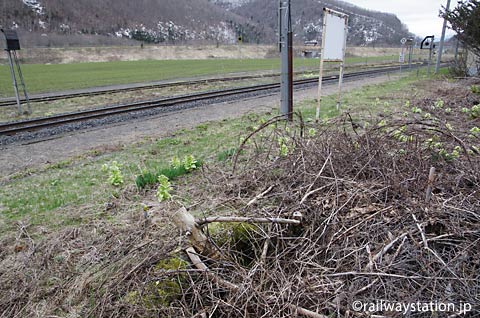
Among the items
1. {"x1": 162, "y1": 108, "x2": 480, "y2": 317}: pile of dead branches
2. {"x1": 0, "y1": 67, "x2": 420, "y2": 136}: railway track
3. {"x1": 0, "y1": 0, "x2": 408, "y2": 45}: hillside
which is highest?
{"x1": 0, "y1": 0, "x2": 408, "y2": 45}: hillside

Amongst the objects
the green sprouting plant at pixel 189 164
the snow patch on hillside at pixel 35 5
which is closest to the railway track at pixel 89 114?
the green sprouting plant at pixel 189 164

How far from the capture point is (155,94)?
19172mm

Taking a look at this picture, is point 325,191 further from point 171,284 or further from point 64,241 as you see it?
point 64,241

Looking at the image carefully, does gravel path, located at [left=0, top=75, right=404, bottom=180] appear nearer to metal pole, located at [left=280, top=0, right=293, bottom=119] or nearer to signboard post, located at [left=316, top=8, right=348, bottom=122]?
metal pole, located at [left=280, top=0, right=293, bottom=119]

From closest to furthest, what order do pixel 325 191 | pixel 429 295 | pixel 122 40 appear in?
pixel 429 295 < pixel 325 191 < pixel 122 40

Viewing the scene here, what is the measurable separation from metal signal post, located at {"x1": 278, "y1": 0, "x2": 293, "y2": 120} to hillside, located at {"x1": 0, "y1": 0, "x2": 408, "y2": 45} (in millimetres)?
82426

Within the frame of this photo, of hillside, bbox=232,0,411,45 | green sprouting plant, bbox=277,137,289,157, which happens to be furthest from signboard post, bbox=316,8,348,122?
hillside, bbox=232,0,411,45

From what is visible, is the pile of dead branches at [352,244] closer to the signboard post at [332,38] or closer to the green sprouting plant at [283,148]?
the green sprouting plant at [283,148]

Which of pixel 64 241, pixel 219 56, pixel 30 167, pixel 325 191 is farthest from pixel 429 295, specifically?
pixel 219 56

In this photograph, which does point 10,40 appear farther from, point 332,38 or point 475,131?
point 475,131

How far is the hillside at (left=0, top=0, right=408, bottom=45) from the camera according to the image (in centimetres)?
10838

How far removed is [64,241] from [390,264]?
336 centimetres

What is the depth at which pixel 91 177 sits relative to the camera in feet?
20.3

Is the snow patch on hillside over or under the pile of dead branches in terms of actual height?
over
